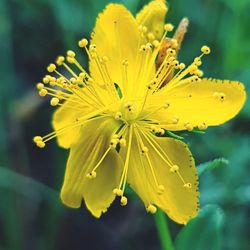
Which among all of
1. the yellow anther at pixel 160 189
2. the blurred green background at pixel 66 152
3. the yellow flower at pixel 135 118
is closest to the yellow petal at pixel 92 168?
the yellow flower at pixel 135 118

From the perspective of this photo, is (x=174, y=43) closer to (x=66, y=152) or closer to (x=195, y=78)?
(x=195, y=78)

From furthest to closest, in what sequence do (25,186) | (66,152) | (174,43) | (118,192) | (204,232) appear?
(25,186) < (66,152) < (204,232) < (174,43) < (118,192)

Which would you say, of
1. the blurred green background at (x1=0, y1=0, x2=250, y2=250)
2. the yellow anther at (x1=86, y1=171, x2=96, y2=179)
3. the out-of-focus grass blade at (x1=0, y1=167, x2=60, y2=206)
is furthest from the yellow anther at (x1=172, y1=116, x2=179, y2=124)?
the out-of-focus grass blade at (x1=0, y1=167, x2=60, y2=206)

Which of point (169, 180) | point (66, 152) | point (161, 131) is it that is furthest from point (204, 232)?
point (66, 152)

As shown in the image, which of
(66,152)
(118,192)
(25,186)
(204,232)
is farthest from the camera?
(25,186)

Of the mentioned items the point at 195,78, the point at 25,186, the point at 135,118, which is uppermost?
the point at 195,78

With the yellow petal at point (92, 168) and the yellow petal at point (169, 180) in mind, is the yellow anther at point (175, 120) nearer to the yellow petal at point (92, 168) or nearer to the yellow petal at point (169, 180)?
the yellow petal at point (169, 180)
